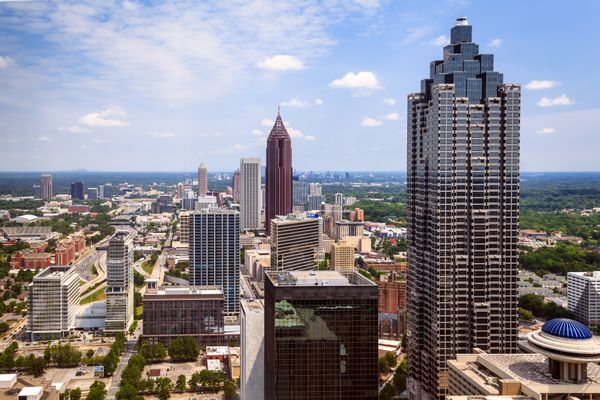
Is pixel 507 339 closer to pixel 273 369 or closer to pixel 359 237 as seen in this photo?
pixel 273 369

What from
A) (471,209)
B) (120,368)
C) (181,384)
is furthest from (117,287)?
(471,209)

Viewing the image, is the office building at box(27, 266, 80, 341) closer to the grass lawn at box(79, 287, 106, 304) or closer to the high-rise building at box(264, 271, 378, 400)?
the grass lawn at box(79, 287, 106, 304)

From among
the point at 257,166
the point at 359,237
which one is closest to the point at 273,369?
the point at 359,237

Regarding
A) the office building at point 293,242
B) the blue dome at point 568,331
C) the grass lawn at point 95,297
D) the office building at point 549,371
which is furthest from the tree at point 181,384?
the blue dome at point 568,331

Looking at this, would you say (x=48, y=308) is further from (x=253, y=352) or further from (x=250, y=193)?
(x=250, y=193)

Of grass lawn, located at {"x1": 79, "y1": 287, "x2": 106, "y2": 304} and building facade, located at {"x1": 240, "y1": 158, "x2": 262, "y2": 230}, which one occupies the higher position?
building facade, located at {"x1": 240, "y1": 158, "x2": 262, "y2": 230}

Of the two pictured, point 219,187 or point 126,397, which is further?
point 219,187

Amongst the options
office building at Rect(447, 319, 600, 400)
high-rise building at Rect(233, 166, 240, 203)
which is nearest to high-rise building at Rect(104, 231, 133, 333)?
office building at Rect(447, 319, 600, 400)
